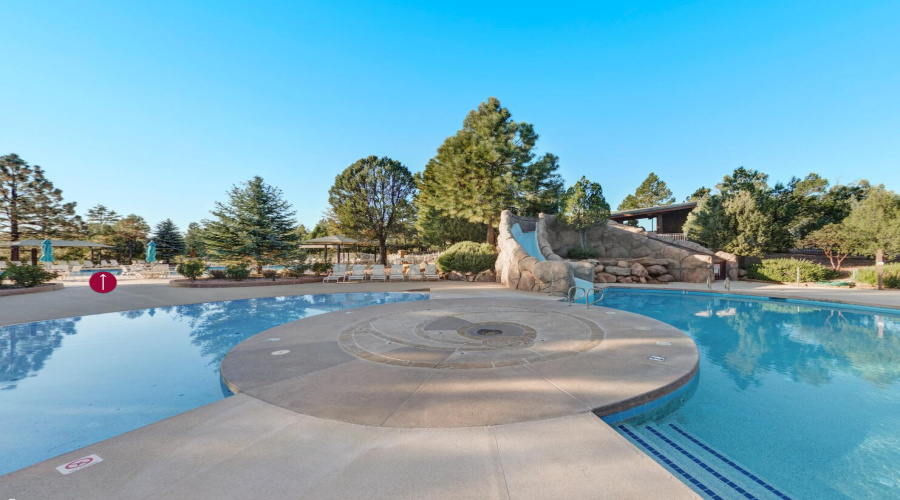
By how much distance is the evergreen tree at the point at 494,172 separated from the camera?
A: 18641mm

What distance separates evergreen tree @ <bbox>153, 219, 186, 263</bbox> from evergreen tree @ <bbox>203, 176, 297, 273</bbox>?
21008 millimetres

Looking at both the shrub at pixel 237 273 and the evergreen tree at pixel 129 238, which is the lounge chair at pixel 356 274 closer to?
the shrub at pixel 237 273

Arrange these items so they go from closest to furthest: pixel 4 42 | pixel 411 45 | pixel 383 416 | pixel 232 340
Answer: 1. pixel 383 416
2. pixel 232 340
3. pixel 4 42
4. pixel 411 45

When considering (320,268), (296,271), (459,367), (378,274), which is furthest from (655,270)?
(296,271)

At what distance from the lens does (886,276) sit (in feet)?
40.7

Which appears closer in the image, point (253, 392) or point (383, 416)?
point (383, 416)

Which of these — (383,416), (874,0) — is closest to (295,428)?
(383,416)

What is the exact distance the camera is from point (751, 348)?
5809mm

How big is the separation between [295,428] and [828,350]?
28.4 feet

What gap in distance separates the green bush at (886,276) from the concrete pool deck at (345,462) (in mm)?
18572

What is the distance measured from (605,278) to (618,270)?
71 cm

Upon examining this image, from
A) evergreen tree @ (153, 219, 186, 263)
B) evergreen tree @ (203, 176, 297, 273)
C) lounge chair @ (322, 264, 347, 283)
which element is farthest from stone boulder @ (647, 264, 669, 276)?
evergreen tree @ (153, 219, 186, 263)

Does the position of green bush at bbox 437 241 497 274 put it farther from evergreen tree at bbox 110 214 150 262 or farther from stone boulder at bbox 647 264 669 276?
evergreen tree at bbox 110 214 150 262

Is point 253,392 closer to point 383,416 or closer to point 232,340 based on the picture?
point 383,416
